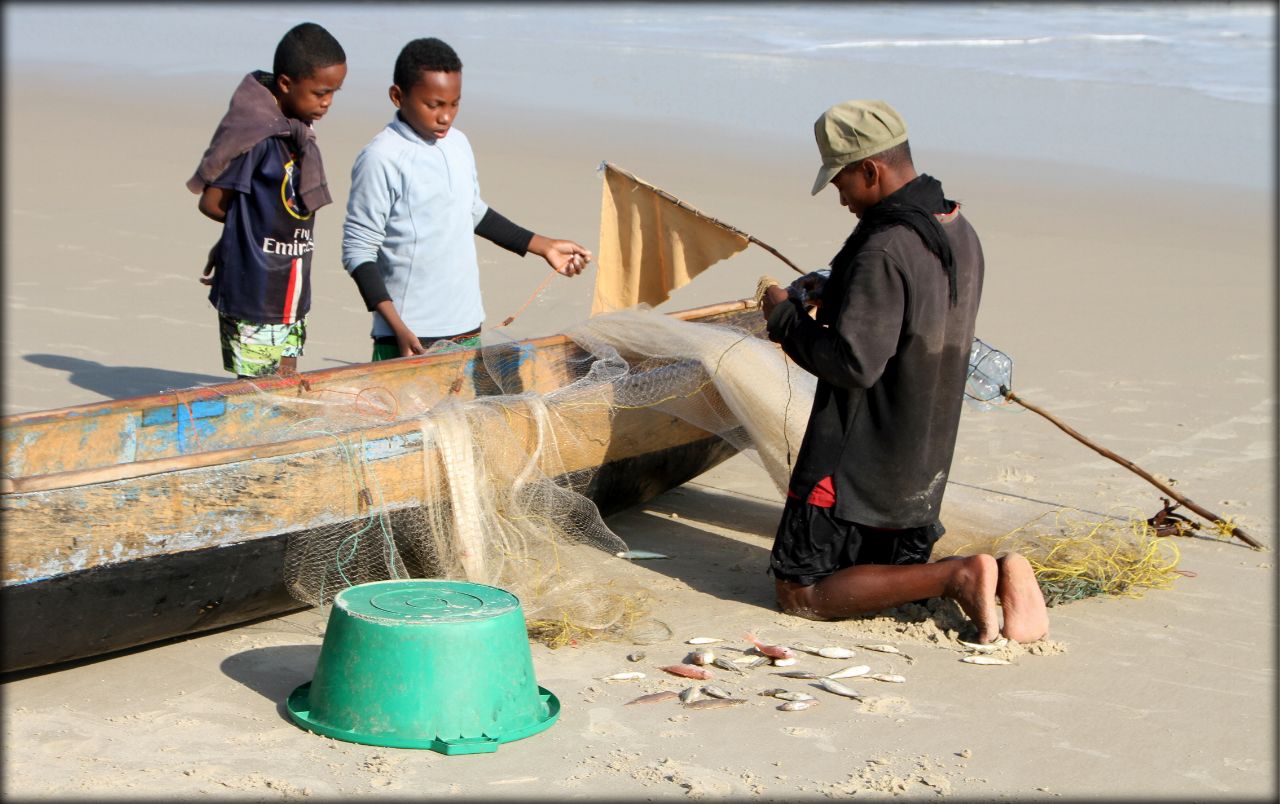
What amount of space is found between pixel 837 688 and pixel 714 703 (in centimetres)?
40

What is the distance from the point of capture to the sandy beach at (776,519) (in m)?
4.00

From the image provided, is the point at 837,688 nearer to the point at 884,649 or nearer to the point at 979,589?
the point at 884,649

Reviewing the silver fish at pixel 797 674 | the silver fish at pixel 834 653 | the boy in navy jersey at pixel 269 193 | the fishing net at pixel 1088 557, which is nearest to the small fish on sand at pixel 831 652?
the silver fish at pixel 834 653

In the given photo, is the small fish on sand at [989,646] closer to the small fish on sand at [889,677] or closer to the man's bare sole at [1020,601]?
the man's bare sole at [1020,601]

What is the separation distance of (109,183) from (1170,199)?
33.7 feet

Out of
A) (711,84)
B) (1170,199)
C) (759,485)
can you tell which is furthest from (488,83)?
(759,485)

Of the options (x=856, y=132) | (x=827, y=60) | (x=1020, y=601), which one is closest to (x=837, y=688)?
(x=1020, y=601)

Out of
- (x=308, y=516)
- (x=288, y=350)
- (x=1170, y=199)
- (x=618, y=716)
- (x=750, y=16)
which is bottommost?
(x=618, y=716)

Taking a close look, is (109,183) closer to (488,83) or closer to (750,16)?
(488,83)

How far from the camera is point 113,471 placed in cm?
422

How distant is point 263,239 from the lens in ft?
18.7

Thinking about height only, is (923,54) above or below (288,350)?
above

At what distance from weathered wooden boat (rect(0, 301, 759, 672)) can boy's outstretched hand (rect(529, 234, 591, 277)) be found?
2.49ft

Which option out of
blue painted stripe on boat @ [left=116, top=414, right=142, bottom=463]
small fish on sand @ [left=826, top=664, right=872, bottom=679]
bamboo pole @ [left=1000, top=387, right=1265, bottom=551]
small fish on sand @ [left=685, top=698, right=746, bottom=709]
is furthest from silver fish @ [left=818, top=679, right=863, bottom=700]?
blue painted stripe on boat @ [left=116, top=414, right=142, bottom=463]
